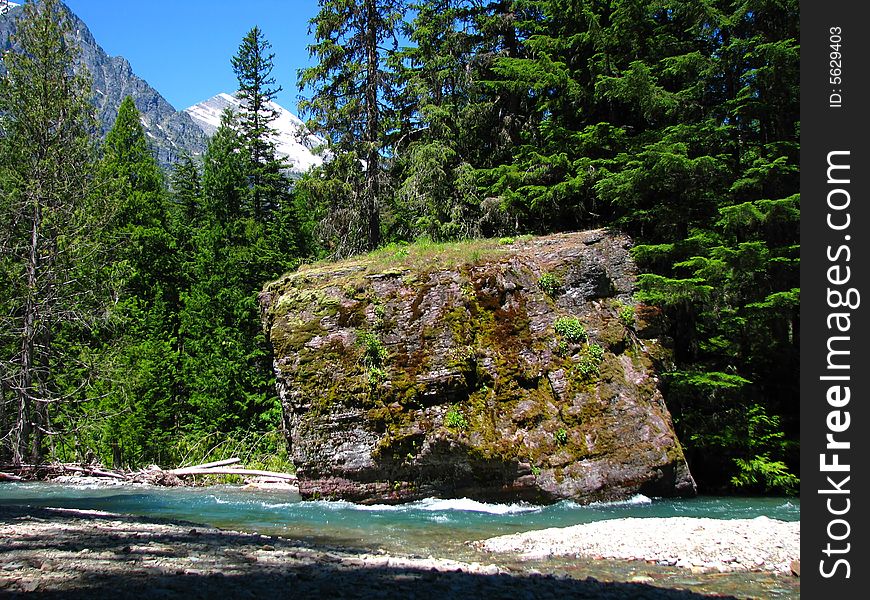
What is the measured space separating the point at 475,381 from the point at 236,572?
8.69 metres

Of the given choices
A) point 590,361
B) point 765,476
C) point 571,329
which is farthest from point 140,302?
point 765,476

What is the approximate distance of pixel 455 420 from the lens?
1305 centimetres

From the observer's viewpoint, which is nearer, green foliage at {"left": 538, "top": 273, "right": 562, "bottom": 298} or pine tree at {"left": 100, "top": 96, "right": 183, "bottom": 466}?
green foliage at {"left": 538, "top": 273, "right": 562, "bottom": 298}

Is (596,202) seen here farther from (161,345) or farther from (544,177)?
(161,345)

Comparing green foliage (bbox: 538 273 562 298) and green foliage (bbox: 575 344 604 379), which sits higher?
green foliage (bbox: 538 273 562 298)

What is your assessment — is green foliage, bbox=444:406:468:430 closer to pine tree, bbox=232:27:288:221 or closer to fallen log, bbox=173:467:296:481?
fallen log, bbox=173:467:296:481

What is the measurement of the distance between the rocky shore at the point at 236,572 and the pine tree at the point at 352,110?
15632 mm

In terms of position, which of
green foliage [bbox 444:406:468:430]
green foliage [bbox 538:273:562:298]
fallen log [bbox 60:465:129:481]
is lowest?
fallen log [bbox 60:465:129:481]

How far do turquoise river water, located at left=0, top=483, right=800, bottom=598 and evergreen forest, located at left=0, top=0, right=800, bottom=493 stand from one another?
3.60 metres

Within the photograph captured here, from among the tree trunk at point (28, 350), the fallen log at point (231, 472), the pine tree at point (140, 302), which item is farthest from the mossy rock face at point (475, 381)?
the tree trunk at point (28, 350)

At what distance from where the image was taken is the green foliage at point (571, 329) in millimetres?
13797

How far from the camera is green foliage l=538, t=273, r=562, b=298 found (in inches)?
566

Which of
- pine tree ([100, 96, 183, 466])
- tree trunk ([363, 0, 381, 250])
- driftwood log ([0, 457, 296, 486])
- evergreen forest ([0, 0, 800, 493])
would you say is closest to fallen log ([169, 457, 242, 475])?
driftwood log ([0, 457, 296, 486])

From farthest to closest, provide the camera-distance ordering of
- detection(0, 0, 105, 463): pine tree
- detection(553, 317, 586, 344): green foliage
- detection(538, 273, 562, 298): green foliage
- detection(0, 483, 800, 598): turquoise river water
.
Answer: detection(0, 0, 105, 463): pine tree
detection(538, 273, 562, 298): green foliage
detection(553, 317, 586, 344): green foliage
detection(0, 483, 800, 598): turquoise river water
